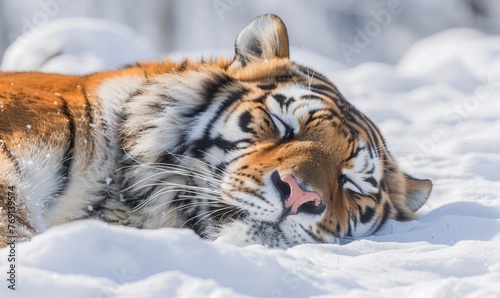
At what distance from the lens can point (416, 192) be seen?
11.2ft

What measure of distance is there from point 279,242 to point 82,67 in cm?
375

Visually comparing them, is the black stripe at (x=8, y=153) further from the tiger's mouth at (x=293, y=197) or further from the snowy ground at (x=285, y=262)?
the tiger's mouth at (x=293, y=197)

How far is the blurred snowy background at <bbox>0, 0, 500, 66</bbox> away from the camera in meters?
12.2

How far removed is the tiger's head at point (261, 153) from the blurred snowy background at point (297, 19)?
29.1 feet

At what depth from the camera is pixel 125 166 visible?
2.85m

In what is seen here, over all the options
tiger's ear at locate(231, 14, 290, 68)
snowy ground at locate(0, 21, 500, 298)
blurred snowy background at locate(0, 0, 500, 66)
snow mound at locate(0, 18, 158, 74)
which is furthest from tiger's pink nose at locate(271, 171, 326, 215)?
blurred snowy background at locate(0, 0, 500, 66)

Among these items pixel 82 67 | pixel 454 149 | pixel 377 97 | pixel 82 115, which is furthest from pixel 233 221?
pixel 377 97

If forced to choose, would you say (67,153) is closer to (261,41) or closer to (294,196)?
(294,196)

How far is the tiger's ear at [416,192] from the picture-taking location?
339 cm

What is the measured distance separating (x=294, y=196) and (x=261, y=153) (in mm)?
267

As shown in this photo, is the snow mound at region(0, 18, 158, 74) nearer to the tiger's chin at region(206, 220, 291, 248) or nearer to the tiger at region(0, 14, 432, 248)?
the tiger at region(0, 14, 432, 248)

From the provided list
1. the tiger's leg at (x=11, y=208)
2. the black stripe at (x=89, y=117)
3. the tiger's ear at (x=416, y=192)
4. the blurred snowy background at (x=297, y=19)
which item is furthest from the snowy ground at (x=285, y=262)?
the blurred snowy background at (x=297, y=19)

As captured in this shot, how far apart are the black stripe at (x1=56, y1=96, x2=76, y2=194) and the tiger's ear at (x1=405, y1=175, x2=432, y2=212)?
1.42 meters

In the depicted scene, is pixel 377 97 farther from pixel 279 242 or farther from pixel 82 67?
pixel 279 242
